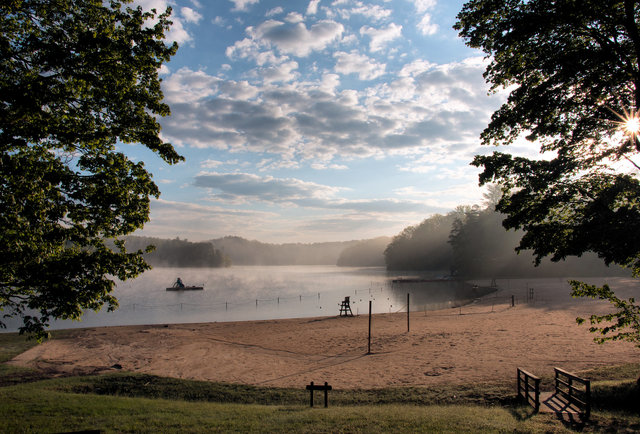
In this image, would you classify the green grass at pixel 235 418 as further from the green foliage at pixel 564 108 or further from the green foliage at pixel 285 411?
the green foliage at pixel 564 108

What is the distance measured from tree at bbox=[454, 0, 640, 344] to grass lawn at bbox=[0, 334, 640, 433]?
363 centimetres

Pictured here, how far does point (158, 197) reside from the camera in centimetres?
902

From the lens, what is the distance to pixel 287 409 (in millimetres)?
10742

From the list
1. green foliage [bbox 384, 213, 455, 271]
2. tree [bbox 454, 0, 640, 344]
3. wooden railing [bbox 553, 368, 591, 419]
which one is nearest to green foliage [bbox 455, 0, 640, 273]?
tree [bbox 454, 0, 640, 344]

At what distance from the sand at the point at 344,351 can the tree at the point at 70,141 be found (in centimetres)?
1027

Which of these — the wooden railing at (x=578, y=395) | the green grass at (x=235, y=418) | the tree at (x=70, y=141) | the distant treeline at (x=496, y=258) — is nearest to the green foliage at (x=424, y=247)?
the distant treeline at (x=496, y=258)

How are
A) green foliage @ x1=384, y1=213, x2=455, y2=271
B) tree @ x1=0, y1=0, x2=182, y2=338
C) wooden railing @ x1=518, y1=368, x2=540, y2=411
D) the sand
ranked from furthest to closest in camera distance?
green foliage @ x1=384, y1=213, x2=455, y2=271
the sand
wooden railing @ x1=518, y1=368, x2=540, y2=411
tree @ x1=0, y1=0, x2=182, y2=338

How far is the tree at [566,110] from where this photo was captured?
851 cm

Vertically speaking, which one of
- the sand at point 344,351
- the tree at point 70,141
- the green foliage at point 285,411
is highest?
the tree at point 70,141

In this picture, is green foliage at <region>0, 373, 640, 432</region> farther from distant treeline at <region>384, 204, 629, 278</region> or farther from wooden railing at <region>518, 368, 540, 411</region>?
distant treeline at <region>384, 204, 629, 278</region>

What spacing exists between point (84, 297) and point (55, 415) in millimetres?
3809

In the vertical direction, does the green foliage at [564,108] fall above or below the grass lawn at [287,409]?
above

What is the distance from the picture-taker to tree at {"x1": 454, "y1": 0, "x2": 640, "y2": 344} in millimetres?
8508

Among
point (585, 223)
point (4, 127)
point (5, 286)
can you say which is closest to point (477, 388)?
point (585, 223)
